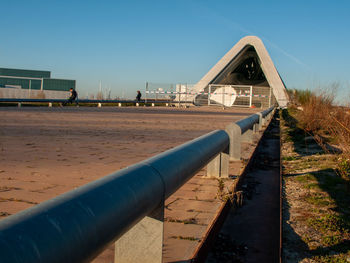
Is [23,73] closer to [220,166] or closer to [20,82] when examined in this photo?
[20,82]

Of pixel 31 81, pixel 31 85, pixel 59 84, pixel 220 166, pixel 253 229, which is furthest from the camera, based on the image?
pixel 31 81

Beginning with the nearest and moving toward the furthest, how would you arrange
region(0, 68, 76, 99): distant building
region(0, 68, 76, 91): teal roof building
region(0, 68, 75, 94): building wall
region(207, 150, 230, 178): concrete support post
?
region(207, 150, 230, 178): concrete support post < region(0, 68, 76, 99): distant building < region(0, 68, 76, 91): teal roof building < region(0, 68, 75, 94): building wall

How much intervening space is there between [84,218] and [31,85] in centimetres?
9461

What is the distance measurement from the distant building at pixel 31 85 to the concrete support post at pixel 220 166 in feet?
83.8

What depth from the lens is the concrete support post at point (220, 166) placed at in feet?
15.5

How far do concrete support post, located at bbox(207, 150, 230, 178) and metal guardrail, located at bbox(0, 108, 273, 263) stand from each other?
286 cm

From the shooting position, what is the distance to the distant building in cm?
3241

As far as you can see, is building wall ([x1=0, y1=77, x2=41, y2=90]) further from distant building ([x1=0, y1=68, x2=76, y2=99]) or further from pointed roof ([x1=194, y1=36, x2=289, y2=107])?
pointed roof ([x1=194, y1=36, x2=289, y2=107])

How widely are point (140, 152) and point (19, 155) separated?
183cm

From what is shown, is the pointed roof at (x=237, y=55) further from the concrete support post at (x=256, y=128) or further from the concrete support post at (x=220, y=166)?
the concrete support post at (x=220, y=166)

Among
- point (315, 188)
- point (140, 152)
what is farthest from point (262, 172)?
point (140, 152)

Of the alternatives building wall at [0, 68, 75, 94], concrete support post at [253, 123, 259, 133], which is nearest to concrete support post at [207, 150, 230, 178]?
concrete support post at [253, 123, 259, 133]

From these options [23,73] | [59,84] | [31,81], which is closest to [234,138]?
[59,84]

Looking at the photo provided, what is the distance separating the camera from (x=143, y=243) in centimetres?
195
